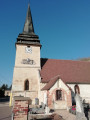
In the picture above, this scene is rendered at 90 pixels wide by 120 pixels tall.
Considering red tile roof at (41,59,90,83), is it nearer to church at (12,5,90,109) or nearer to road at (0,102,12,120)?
church at (12,5,90,109)

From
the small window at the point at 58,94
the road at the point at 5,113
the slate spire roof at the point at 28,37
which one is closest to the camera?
the road at the point at 5,113

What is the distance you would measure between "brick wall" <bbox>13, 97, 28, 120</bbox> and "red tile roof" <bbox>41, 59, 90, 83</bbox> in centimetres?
1224

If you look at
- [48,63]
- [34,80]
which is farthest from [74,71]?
[34,80]

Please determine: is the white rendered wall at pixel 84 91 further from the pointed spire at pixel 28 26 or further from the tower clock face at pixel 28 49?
the pointed spire at pixel 28 26

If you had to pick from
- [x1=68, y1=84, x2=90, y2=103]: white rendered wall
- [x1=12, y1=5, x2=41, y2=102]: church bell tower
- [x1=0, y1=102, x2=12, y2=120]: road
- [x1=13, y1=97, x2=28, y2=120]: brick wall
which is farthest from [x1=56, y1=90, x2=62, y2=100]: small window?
[x1=13, y1=97, x2=28, y2=120]: brick wall

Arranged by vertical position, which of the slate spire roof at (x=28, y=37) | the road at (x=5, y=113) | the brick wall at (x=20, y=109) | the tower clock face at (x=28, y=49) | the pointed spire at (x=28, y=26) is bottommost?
the road at (x=5, y=113)

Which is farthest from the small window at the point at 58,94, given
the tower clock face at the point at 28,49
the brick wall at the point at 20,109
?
the brick wall at the point at 20,109

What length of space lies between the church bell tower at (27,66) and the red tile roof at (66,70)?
1.70 m

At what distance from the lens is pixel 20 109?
12.2ft

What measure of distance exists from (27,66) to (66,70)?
23.3 ft

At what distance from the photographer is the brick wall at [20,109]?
3.67m

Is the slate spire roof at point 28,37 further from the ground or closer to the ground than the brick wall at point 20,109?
further from the ground

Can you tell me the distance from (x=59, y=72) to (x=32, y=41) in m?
7.84

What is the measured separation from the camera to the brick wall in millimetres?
3670
